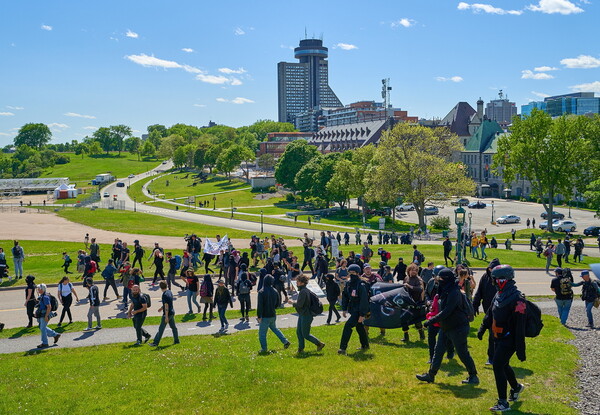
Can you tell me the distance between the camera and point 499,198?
10125 centimetres

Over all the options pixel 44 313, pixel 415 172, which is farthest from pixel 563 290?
pixel 415 172

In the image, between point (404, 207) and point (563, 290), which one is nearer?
point (563, 290)

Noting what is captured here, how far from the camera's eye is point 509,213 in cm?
7806

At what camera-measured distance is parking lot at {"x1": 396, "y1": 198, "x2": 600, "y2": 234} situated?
216 feet

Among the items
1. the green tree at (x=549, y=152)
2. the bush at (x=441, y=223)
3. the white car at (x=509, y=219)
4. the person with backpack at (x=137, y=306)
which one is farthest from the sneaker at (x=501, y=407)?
the white car at (x=509, y=219)

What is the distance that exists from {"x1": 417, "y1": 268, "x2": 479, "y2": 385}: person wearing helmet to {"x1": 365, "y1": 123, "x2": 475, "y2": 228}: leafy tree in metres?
50.5

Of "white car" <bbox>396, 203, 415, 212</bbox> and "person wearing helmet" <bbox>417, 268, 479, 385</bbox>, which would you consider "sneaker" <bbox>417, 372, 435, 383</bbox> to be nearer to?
"person wearing helmet" <bbox>417, 268, 479, 385</bbox>

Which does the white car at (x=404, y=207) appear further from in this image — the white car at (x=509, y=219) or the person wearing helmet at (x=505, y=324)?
the person wearing helmet at (x=505, y=324)

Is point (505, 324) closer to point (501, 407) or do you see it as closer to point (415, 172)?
point (501, 407)

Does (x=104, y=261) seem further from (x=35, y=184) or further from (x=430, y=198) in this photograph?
(x=35, y=184)

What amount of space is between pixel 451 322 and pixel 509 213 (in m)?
74.4

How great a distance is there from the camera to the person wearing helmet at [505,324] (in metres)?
8.15

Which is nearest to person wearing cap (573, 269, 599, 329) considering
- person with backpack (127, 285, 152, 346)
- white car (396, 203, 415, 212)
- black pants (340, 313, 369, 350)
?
black pants (340, 313, 369, 350)

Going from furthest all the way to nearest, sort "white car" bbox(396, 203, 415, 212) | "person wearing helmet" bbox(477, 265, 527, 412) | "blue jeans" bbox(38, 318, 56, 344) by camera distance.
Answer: "white car" bbox(396, 203, 415, 212)
"blue jeans" bbox(38, 318, 56, 344)
"person wearing helmet" bbox(477, 265, 527, 412)
